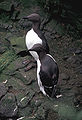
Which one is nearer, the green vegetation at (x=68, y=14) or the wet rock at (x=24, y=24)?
the green vegetation at (x=68, y=14)

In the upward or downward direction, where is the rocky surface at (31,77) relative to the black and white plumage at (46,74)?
downward

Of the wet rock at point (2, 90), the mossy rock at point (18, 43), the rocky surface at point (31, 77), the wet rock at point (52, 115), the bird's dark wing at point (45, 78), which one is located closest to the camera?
the wet rock at point (52, 115)

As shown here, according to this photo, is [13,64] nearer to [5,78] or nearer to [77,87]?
[5,78]

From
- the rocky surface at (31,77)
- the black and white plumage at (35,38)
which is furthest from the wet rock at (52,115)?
the black and white plumage at (35,38)

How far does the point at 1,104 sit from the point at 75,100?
59.4 inches

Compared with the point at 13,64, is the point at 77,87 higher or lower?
lower

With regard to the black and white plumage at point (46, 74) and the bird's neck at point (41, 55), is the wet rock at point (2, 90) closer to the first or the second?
the black and white plumage at point (46, 74)

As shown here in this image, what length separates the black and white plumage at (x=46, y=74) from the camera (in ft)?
16.6

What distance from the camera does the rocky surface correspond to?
205 inches

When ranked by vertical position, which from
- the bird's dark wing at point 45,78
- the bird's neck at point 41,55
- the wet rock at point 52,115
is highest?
the bird's neck at point 41,55

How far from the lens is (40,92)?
5617mm

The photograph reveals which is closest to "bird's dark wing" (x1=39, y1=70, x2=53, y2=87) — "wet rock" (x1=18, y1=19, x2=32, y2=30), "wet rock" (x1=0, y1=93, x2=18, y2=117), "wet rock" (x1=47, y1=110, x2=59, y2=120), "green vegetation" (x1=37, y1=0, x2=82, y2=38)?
"wet rock" (x1=47, y1=110, x2=59, y2=120)

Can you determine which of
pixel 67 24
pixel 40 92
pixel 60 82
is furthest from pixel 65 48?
pixel 40 92

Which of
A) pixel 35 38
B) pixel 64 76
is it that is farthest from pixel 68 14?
pixel 64 76
